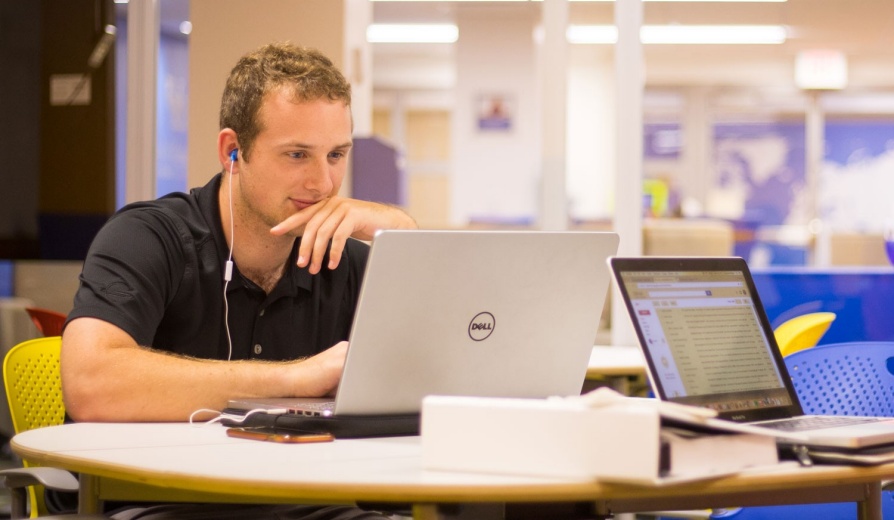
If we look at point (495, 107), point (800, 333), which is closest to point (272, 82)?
point (800, 333)

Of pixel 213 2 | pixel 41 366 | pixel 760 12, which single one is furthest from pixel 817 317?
pixel 760 12

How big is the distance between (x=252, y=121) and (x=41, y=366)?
715 mm

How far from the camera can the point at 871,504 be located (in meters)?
1.36

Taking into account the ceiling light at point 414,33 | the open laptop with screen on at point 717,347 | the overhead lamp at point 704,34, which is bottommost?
the open laptop with screen on at point 717,347

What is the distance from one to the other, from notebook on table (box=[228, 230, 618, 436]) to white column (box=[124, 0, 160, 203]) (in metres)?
3.11

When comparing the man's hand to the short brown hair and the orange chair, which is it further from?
the orange chair

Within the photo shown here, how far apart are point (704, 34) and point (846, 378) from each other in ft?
25.2

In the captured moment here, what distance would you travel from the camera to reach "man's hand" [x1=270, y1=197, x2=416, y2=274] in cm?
174

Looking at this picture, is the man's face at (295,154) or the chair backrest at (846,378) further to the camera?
the chair backrest at (846,378)

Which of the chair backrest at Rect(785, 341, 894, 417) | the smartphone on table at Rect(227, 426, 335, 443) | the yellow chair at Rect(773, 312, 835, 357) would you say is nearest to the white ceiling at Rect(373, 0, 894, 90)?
the yellow chair at Rect(773, 312, 835, 357)

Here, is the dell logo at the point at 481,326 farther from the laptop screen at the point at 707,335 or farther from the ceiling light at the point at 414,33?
the ceiling light at the point at 414,33

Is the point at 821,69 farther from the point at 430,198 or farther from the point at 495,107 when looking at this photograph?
the point at 430,198

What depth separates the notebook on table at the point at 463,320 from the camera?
1.27 meters

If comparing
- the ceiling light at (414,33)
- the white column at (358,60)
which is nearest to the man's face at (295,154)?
the white column at (358,60)
